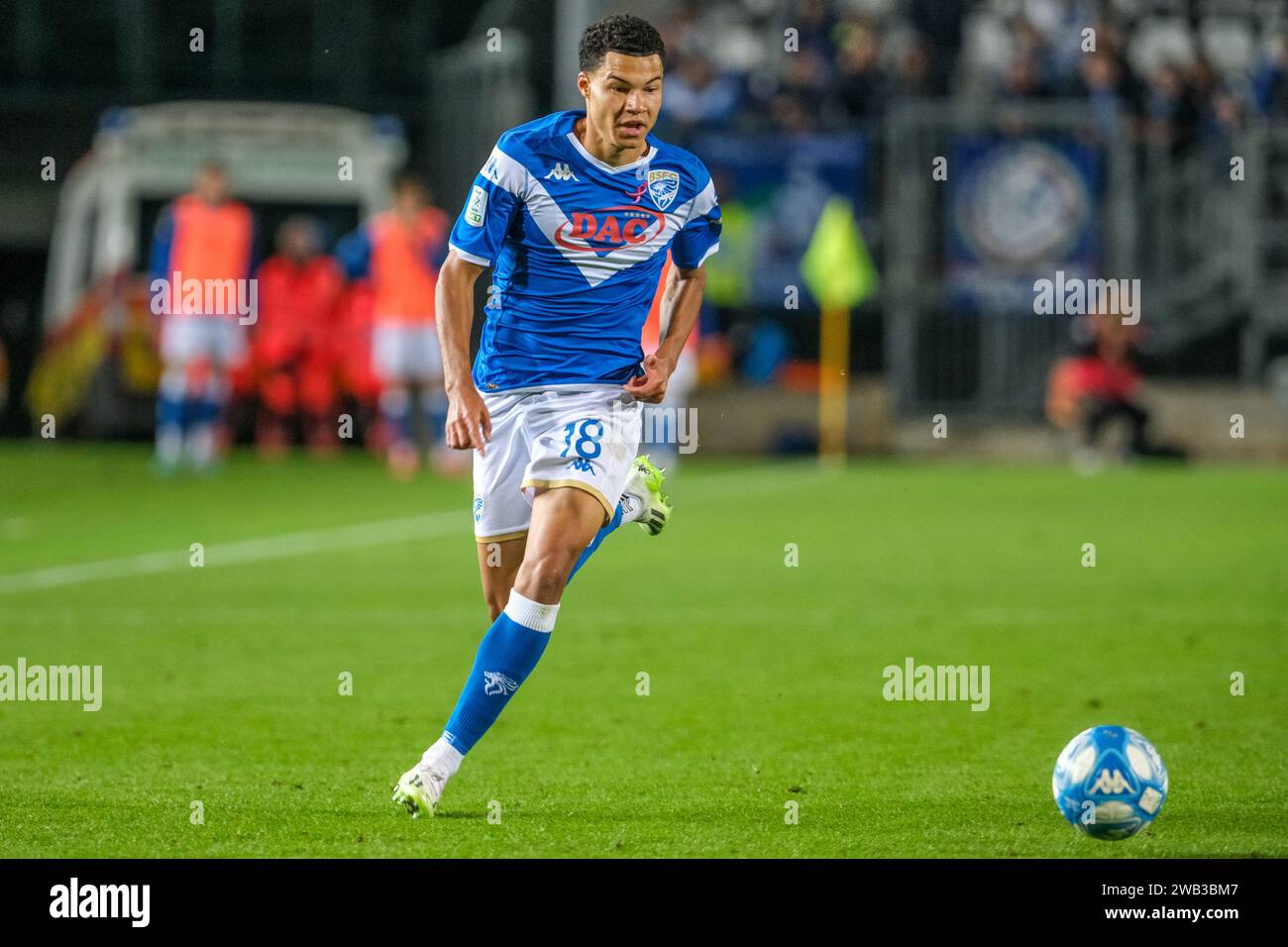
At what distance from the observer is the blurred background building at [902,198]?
874 inches

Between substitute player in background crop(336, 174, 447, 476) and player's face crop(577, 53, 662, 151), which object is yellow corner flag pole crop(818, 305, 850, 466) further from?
player's face crop(577, 53, 662, 151)

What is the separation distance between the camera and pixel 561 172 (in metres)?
6.53

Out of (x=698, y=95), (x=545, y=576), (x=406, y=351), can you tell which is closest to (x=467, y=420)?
(x=545, y=576)

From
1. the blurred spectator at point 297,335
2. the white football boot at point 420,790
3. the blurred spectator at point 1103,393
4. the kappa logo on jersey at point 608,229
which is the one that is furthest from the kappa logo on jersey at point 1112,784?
the blurred spectator at point 297,335

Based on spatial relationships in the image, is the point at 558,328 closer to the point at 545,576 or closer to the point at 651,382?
the point at 651,382

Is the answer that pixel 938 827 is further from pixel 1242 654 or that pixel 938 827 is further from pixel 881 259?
pixel 881 259

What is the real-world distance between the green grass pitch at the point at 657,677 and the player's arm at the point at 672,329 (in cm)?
119

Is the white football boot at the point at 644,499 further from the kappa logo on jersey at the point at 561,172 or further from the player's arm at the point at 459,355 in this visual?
the kappa logo on jersey at the point at 561,172

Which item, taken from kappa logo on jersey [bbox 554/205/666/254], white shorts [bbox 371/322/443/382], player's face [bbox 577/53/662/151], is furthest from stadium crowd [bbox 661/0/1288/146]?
player's face [bbox 577/53/662/151]

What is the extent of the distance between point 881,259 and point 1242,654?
45.3 ft

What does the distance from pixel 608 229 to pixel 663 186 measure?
0.23m

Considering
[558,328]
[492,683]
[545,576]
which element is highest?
[558,328]

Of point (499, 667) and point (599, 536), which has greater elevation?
point (599, 536)
